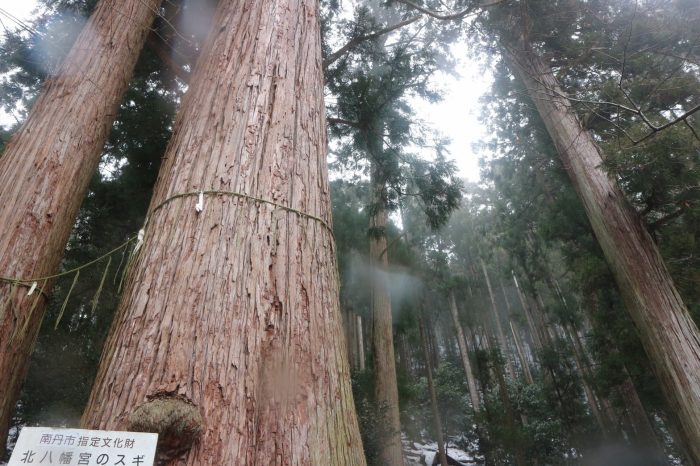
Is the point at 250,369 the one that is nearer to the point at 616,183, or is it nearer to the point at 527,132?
the point at 616,183

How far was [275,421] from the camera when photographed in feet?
3.06

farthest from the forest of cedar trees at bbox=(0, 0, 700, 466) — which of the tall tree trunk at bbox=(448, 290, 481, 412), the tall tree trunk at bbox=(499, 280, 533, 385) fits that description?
the tall tree trunk at bbox=(499, 280, 533, 385)

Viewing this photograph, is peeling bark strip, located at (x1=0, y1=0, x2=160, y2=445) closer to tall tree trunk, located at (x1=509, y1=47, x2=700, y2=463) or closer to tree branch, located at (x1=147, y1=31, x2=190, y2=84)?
tree branch, located at (x1=147, y1=31, x2=190, y2=84)

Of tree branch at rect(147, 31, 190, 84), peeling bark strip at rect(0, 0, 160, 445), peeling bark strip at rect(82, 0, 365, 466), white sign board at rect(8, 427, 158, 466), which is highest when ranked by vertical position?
tree branch at rect(147, 31, 190, 84)

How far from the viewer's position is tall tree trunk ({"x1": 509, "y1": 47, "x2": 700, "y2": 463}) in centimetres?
339

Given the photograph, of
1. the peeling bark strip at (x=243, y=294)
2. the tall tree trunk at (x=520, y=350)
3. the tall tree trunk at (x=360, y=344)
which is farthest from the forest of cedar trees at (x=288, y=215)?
the tall tree trunk at (x=520, y=350)

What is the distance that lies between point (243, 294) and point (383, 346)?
20.2 feet

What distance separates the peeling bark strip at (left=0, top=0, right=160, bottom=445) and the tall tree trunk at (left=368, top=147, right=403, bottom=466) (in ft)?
11.5

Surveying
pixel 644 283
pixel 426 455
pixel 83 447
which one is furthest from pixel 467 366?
pixel 83 447

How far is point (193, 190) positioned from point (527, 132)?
943 cm

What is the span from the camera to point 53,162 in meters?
2.70

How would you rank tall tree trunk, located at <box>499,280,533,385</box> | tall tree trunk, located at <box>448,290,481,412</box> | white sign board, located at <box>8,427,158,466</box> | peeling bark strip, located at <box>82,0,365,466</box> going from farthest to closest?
tall tree trunk, located at <box>499,280,533,385</box> → tall tree trunk, located at <box>448,290,481,412</box> → peeling bark strip, located at <box>82,0,365,466</box> → white sign board, located at <box>8,427,158,466</box>

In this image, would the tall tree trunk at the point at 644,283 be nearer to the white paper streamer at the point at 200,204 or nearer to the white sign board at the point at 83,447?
the white paper streamer at the point at 200,204

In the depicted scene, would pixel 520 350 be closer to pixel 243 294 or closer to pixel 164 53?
pixel 164 53
